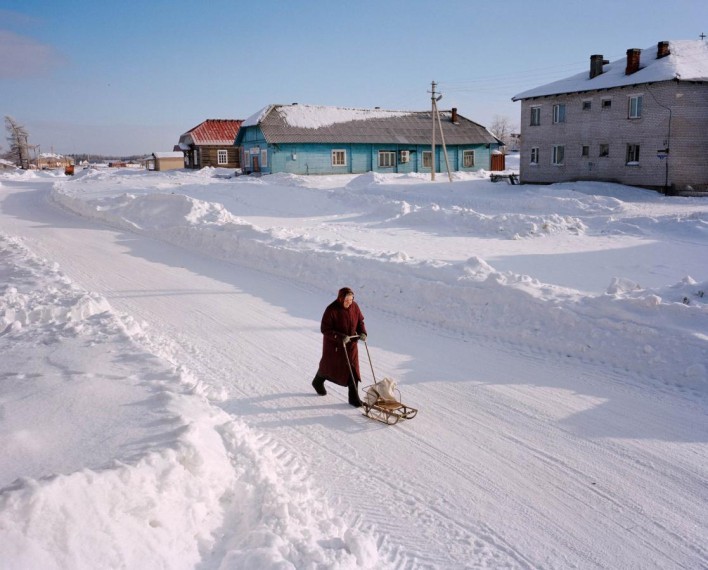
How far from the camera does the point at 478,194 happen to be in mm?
33094

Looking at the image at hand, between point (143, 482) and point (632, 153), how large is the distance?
33.5m

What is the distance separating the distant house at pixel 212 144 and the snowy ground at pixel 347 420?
1562 inches

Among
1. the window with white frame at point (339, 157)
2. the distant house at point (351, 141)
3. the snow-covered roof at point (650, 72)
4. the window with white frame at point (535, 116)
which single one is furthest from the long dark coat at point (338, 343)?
the window with white frame at point (339, 157)

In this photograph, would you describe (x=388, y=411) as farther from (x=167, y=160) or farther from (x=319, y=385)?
(x=167, y=160)

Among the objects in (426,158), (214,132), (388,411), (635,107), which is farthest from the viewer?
(214,132)

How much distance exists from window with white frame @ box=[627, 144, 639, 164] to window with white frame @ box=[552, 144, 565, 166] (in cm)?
427

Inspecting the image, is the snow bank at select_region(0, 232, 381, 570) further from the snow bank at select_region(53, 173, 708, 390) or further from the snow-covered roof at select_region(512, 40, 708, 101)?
the snow-covered roof at select_region(512, 40, 708, 101)

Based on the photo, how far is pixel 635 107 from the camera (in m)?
31.9

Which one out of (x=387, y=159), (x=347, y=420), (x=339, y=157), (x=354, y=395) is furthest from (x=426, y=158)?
(x=347, y=420)

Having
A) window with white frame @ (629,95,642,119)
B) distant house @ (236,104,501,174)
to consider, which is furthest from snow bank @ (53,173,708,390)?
distant house @ (236,104,501,174)

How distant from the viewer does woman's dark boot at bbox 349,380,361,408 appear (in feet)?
23.8

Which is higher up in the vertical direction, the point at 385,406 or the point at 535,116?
the point at 535,116

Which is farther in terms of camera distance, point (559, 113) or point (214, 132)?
point (214, 132)

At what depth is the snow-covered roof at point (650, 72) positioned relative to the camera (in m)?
30.0
